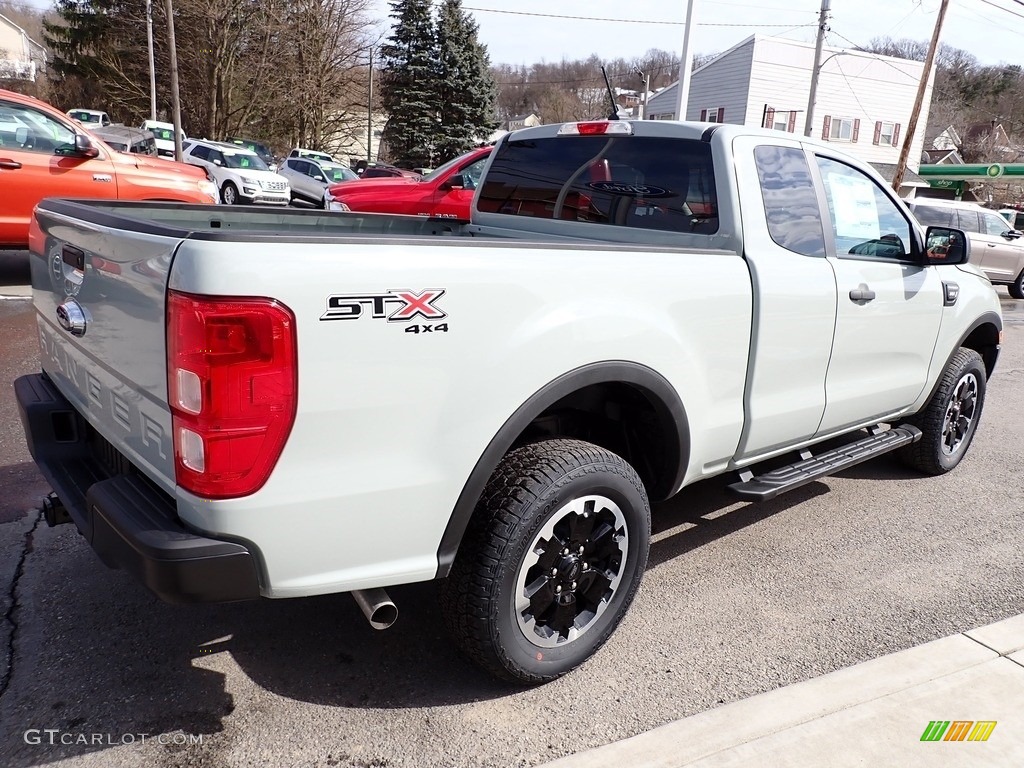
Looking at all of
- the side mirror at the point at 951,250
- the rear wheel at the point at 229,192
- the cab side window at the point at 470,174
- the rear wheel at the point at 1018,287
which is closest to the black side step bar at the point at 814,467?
the side mirror at the point at 951,250

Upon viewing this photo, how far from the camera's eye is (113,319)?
2252mm

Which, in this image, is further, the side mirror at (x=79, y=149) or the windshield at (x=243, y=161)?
the windshield at (x=243, y=161)

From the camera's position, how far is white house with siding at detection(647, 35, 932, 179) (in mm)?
37875

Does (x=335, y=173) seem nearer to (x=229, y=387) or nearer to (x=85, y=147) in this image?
(x=85, y=147)

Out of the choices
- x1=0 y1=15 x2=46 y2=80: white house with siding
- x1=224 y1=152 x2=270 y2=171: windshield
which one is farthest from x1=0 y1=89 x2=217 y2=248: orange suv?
x1=0 y1=15 x2=46 y2=80: white house with siding

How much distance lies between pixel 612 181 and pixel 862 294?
128 centimetres

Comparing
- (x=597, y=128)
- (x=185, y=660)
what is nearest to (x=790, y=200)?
(x=597, y=128)

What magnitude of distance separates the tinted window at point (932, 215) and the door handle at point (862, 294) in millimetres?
13350

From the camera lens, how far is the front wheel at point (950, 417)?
468 cm

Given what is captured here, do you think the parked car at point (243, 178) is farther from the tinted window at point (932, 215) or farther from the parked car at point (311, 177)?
the tinted window at point (932, 215)

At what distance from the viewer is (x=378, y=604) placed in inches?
87.2

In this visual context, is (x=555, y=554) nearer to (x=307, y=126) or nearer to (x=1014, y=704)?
(x=1014, y=704)

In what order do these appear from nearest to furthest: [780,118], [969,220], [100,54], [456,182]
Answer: [456,182] < [969,220] < [780,118] < [100,54]

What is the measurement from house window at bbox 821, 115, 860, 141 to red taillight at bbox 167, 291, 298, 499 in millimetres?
44134
